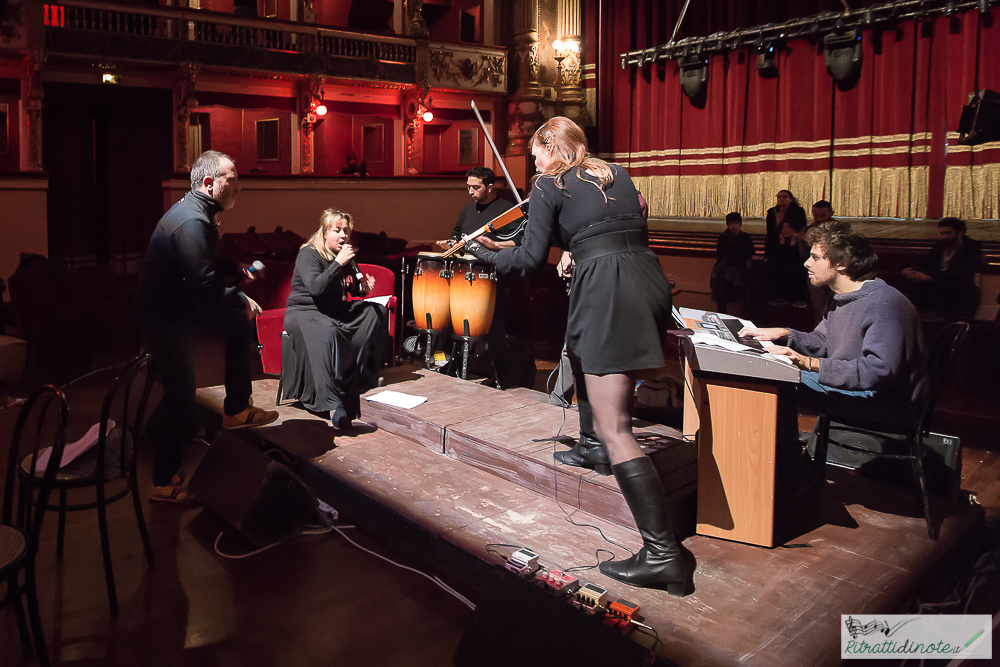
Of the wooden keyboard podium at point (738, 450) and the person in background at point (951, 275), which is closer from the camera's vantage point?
the wooden keyboard podium at point (738, 450)

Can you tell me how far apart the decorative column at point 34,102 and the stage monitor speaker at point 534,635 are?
32.6 feet

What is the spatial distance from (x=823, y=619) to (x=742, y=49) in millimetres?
7864

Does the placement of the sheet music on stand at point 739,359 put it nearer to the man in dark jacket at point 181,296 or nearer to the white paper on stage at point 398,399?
the white paper on stage at point 398,399

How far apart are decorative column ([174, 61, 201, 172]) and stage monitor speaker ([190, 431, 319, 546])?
866 cm

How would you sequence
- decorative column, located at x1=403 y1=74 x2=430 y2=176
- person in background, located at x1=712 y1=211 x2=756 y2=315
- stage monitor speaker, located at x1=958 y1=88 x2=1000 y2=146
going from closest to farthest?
stage monitor speaker, located at x1=958 y1=88 x2=1000 y2=146
person in background, located at x1=712 y1=211 x2=756 y2=315
decorative column, located at x1=403 y1=74 x2=430 y2=176

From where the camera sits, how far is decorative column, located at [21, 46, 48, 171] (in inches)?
368

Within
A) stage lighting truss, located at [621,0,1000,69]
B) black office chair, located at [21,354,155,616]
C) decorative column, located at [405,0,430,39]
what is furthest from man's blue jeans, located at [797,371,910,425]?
decorative column, located at [405,0,430,39]

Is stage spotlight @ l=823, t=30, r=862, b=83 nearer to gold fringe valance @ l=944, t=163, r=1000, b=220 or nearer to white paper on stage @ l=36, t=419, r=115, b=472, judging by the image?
gold fringe valance @ l=944, t=163, r=1000, b=220

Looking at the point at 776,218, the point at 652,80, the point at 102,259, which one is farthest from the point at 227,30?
the point at 776,218

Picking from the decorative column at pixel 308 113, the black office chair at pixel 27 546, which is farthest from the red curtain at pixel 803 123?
the black office chair at pixel 27 546

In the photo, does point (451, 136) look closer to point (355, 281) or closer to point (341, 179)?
point (341, 179)

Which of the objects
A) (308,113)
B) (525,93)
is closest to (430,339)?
(308,113)

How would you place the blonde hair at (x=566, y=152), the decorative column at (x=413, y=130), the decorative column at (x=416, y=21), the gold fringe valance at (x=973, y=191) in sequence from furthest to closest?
the decorative column at (x=413, y=130)
the decorative column at (x=416, y=21)
the gold fringe valance at (x=973, y=191)
the blonde hair at (x=566, y=152)

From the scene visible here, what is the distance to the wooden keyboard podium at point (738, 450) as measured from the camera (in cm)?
257
